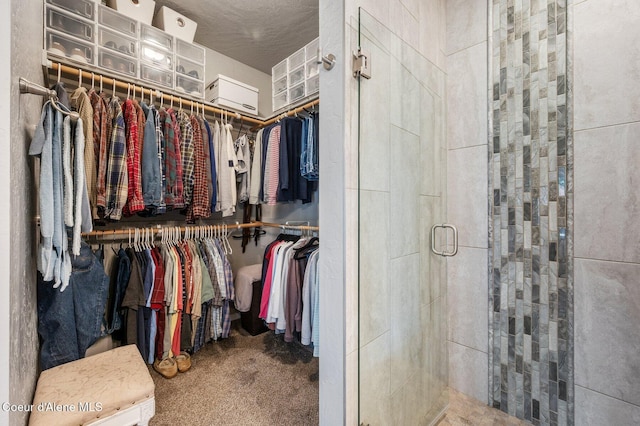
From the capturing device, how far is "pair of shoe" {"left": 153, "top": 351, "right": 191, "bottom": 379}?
1.71 metres

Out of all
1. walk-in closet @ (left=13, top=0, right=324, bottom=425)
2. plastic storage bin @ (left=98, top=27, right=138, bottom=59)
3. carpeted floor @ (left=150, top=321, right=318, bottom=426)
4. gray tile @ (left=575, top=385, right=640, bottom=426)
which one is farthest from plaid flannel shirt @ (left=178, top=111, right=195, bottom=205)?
gray tile @ (left=575, top=385, right=640, bottom=426)

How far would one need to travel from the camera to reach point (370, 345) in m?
0.98

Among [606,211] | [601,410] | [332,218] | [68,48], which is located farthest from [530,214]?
[68,48]

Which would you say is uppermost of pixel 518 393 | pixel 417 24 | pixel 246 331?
pixel 417 24

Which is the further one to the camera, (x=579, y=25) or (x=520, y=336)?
(x=520, y=336)

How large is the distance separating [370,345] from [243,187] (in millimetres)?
1747

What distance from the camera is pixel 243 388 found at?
5.30 ft

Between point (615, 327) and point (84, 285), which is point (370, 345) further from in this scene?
point (84, 285)

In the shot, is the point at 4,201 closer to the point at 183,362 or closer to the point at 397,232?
the point at 397,232

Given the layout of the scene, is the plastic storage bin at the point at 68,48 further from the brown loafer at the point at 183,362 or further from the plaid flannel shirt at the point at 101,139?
the brown loafer at the point at 183,362

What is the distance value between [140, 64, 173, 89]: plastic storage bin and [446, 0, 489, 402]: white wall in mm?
1913

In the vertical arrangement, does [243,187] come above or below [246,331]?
above

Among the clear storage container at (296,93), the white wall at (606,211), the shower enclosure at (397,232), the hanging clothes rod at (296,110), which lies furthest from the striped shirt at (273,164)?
the white wall at (606,211)

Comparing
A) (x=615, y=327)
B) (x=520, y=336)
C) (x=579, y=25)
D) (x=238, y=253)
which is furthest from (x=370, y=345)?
(x=238, y=253)
